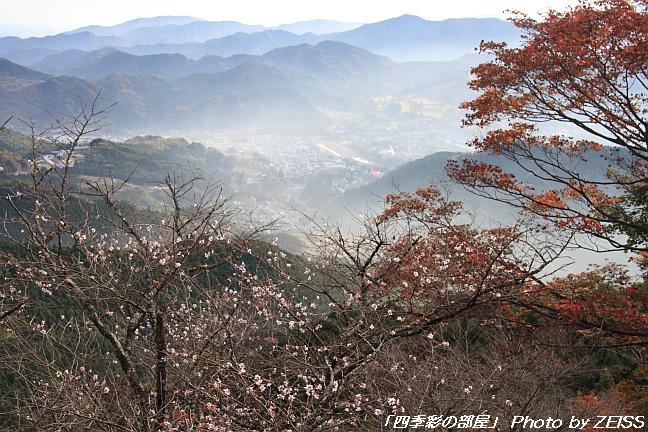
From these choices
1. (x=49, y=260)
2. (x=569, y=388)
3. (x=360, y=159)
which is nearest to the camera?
(x=49, y=260)

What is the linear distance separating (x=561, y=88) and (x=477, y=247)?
96.1 inches

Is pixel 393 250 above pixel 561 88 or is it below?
below

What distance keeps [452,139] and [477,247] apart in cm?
14656

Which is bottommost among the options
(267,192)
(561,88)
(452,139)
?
(267,192)

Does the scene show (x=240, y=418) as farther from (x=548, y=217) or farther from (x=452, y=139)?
(x=452, y=139)

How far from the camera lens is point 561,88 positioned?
19.6 feet

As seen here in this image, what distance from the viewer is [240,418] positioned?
4.45m

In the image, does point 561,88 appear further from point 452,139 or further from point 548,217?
point 452,139

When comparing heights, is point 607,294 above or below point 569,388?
above

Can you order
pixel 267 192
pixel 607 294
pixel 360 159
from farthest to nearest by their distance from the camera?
pixel 360 159 → pixel 267 192 → pixel 607 294

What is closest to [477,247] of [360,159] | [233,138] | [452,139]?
[360,159]

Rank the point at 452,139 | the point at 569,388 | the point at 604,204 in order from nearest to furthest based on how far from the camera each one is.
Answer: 1. the point at 604,204
2. the point at 569,388
3. the point at 452,139

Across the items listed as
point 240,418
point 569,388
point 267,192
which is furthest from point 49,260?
point 267,192

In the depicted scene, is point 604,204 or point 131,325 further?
point 604,204
